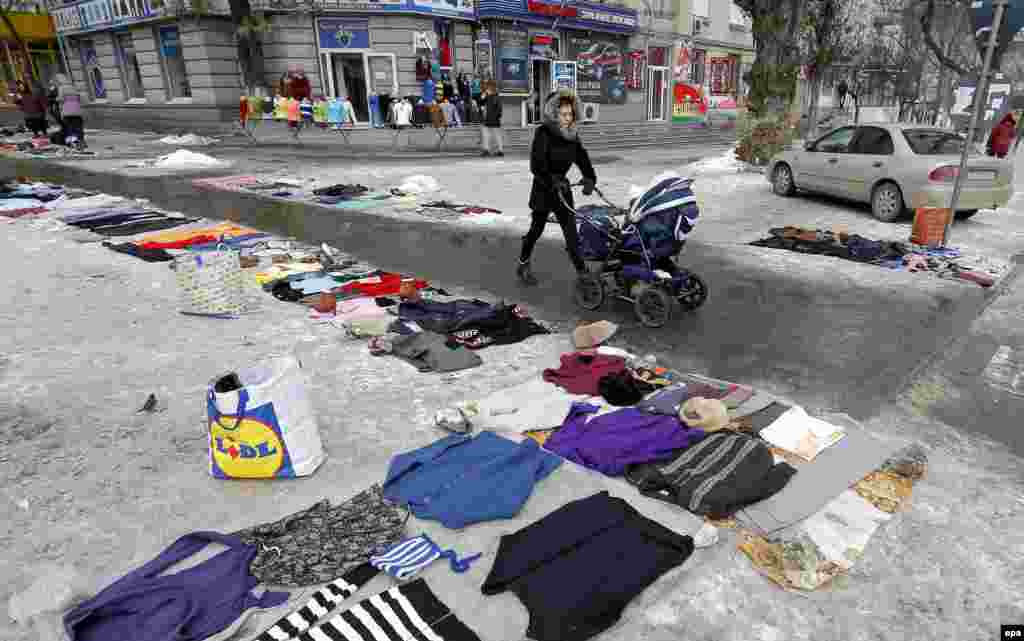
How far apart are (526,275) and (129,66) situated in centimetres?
3005

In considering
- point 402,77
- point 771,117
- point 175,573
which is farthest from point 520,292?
point 402,77

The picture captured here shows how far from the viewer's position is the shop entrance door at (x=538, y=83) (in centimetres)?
2803

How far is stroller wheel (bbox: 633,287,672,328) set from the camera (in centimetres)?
609

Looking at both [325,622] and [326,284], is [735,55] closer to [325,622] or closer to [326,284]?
[326,284]

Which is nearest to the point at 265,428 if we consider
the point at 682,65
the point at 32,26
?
the point at 682,65

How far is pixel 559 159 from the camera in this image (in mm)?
6824

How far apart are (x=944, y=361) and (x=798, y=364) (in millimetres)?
1331

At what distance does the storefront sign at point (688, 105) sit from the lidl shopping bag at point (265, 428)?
112ft

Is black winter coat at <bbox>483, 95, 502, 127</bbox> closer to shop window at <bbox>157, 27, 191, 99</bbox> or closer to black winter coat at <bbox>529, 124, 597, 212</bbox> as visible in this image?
black winter coat at <bbox>529, 124, 597, 212</bbox>

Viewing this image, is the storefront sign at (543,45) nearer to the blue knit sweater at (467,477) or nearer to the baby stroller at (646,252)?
the baby stroller at (646,252)

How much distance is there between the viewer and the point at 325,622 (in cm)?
262

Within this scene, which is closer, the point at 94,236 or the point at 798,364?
the point at 798,364

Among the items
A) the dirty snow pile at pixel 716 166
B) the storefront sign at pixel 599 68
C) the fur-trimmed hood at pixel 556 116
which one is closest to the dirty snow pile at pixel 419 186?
the dirty snow pile at pixel 716 166

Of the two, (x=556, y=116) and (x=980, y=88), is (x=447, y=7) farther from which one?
(x=556, y=116)
